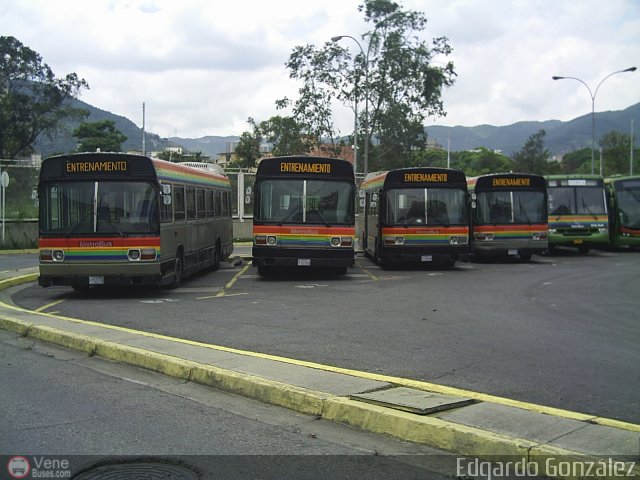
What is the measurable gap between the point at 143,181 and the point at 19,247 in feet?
58.0

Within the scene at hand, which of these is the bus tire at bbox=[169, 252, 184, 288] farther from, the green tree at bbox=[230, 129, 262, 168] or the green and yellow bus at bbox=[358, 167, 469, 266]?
the green tree at bbox=[230, 129, 262, 168]

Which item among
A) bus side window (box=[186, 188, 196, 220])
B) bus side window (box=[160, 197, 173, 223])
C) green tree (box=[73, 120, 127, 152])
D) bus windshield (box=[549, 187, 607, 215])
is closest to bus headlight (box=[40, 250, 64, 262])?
bus side window (box=[160, 197, 173, 223])

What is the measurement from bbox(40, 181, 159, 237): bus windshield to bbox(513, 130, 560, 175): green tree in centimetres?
6705

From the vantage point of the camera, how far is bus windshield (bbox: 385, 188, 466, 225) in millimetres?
20891

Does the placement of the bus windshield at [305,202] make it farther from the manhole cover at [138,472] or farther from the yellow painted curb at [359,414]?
the manhole cover at [138,472]

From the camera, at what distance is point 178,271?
54.0ft

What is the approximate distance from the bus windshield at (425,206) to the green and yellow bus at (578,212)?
25.8ft

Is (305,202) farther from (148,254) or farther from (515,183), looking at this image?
(515,183)

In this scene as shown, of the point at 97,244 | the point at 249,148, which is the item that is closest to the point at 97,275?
the point at 97,244

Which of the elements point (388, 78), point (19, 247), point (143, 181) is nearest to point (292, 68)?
point (388, 78)

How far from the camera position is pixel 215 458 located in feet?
17.5

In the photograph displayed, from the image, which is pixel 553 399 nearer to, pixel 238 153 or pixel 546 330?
pixel 546 330

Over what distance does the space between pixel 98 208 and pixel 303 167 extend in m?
5.63

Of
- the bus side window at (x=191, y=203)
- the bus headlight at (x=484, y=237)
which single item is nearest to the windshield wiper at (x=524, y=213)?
the bus headlight at (x=484, y=237)
